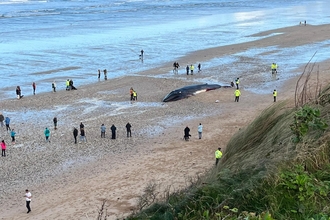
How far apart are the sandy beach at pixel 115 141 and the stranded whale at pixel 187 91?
53cm

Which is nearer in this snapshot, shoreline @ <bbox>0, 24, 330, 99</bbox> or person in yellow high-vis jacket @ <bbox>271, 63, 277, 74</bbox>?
person in yellow high-vis jacket @ <bbox>271, 63, 277, 74</bbox>

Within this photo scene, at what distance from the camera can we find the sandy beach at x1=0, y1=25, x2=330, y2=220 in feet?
53.1

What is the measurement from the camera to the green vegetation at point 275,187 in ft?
18.7

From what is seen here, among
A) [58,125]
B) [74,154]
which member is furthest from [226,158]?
[58,125]

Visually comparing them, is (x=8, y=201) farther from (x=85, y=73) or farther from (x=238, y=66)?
(x=238, y=66)

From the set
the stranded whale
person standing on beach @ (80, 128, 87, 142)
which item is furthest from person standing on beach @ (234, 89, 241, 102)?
person standing on beach @ (80, 128, 87, 142)

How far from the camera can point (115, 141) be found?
22906 millimetres

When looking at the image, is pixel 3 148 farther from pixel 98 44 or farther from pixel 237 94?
pixel 98 44

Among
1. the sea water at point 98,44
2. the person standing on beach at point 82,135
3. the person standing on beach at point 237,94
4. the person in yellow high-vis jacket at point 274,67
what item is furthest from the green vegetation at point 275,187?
the person in yellow high-vis jacket at point 274,67

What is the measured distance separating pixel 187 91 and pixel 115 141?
10.1 meters

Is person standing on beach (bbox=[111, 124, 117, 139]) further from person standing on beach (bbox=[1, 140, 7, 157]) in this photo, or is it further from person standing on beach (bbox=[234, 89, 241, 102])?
person standing on beach (bbox=[234, 89, 241, 102])

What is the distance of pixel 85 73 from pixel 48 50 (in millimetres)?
13778

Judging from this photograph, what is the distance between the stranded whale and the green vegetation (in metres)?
22.8

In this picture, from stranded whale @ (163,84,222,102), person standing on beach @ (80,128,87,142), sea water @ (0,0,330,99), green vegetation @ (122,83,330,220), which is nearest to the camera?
green vegetation @ (122,83,330,220)
